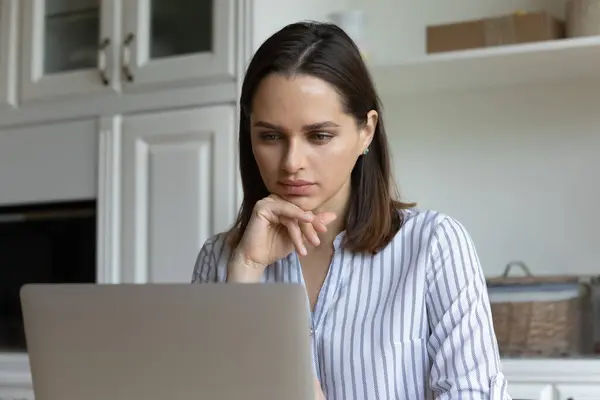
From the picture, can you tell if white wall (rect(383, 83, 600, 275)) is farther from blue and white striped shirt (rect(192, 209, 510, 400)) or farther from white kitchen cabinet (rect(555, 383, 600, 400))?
blue and white striped shirt (rect(192, 209, 510, 400))

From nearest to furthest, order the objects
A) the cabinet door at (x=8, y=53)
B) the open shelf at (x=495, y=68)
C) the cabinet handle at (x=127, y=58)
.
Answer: the open shelf at (x=495, y=68)
the cabinet handle at (x=127, y=58)
the cabinet door at (x=8, y=53)

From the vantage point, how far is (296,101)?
3.51ft

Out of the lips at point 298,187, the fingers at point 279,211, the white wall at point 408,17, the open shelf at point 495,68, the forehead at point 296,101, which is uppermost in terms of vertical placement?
the white wall at point 408,17

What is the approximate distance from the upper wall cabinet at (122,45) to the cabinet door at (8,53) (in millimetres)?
29

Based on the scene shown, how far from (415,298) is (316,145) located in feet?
0.77

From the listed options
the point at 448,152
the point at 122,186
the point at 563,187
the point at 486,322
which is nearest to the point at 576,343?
the point at 563,187

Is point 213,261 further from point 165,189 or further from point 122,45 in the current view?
point 122,45

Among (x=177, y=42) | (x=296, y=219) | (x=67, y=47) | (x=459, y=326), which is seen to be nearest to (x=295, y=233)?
(x=296, y=219)

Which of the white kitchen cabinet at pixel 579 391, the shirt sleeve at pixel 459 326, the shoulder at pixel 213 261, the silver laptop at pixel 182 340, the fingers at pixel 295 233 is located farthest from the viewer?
the white kitchen cabinet at pixel 579 391

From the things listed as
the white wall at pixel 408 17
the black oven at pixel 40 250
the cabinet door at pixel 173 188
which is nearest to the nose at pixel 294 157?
the cabinet door at pixel 173 188

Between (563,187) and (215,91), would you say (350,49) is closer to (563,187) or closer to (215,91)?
(215,91)

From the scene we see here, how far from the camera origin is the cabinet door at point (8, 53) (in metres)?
2.09

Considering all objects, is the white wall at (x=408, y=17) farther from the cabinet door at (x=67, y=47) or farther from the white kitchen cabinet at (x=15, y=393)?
the white kitchen cabinet at (x=15, y=393)

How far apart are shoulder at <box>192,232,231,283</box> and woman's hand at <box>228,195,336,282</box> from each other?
0.08 metres
